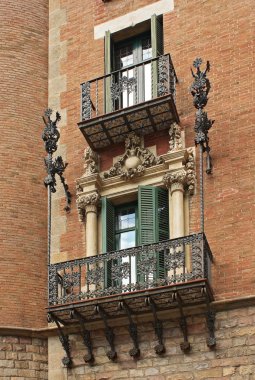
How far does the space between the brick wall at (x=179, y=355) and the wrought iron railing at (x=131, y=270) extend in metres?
0.87

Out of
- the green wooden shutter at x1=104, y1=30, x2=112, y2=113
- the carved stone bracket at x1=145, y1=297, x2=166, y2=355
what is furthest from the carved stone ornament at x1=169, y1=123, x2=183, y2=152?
the carved stone bracket at x1=145, y1=297, x2=166, y2=355

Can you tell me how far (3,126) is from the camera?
19.8 meters

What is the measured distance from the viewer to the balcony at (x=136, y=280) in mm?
16344

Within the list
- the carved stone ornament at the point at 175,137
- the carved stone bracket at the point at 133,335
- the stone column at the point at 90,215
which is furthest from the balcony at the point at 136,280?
the carved stone ornament at the point at 175,137

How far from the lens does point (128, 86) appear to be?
19.0 meters

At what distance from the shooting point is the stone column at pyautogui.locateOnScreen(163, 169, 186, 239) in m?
17.5

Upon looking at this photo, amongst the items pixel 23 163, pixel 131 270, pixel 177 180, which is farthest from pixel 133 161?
pixel 23 163

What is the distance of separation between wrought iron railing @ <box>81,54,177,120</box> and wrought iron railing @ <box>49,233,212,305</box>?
10.6ft

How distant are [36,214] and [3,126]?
2080 mm

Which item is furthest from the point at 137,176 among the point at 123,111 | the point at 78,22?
the point at 78,22

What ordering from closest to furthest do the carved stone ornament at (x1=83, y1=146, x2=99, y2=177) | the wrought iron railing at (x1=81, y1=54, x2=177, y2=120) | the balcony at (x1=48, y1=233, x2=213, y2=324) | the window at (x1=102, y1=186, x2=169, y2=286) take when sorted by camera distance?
the balcony at (x1=48, y1=233, x2=213, y2=324)
the window at (x1=102, y1=186, x2=169, y2=286)
the wrought iron railing at (x1=81, y1=54, x2=177, y2=120)
the carved stone ornament at (x1=83, y1=146, x2=99, y2=177)

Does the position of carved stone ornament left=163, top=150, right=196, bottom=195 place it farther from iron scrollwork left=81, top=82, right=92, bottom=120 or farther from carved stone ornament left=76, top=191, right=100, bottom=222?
iron scrollwork left=81, top=82, right=92, bottom=120

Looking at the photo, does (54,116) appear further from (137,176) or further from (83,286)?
(83,286)

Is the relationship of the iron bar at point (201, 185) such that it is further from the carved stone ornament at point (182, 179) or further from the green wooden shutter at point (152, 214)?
the green wooden shutter at point (152, 214)
